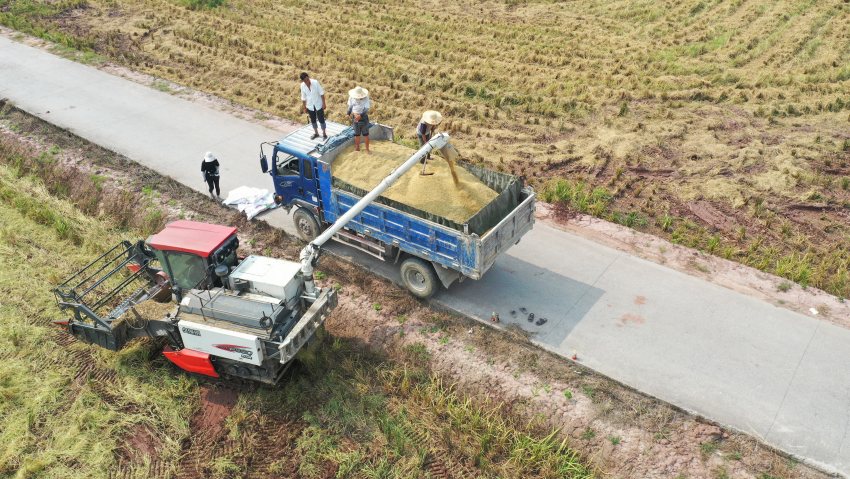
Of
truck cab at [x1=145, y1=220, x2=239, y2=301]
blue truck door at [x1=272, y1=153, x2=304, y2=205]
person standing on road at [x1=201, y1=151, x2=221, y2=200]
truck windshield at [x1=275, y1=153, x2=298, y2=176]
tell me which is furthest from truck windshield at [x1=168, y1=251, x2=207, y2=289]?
person standing on road at [x1=201, y1=151, x2=221, y2=200]

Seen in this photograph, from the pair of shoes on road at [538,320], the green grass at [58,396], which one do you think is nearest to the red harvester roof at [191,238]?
the green grass at [58,396]

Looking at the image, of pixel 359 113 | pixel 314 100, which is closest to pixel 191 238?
pixel 359 113

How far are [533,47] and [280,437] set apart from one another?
19.3m

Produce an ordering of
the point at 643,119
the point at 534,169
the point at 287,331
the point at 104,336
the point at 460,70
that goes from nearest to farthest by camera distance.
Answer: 1. the point at 287,331
2. the point at 104,336
3. the point at 534,169
4. the point at 643,119
5. the point at 460,70

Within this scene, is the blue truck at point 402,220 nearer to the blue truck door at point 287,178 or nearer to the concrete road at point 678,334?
the blue truck door at point 287,178

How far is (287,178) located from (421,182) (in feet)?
10.1

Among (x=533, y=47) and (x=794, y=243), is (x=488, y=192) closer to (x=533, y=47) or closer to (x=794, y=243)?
(x=794, y=243)

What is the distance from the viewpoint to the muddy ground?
28.8ft

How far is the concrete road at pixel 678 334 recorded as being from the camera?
927 cm

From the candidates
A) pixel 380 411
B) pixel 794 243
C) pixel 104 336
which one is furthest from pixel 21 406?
pixel 794 243

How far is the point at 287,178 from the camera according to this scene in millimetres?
12836

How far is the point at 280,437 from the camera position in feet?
31.1

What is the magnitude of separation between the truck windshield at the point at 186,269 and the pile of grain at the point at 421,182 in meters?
3.22

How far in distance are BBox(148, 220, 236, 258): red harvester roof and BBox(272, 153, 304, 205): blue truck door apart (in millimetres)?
2524
